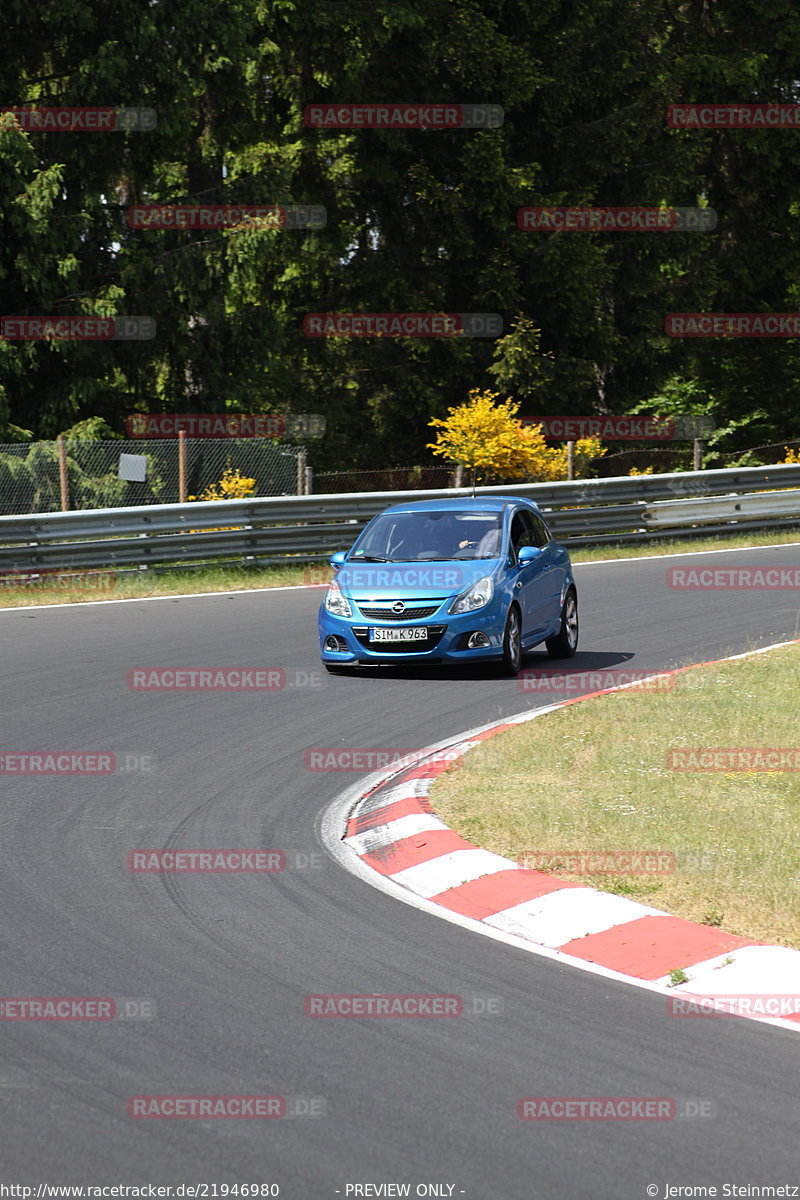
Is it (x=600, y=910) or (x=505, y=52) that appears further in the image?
(x=505, y=52)

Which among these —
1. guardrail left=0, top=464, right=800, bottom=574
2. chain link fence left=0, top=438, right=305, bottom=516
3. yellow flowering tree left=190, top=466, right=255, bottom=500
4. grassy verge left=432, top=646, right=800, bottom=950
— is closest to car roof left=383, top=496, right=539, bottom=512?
grassy verge left=432, top=646, right=800, bottom=950

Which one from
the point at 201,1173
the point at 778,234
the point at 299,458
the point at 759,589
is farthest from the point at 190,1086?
the point at 778,234

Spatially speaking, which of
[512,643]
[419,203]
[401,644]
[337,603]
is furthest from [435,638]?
[419,203]

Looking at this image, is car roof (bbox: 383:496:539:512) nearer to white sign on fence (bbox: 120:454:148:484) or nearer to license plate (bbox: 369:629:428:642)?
license plate (bbox: 369:629:428:642)

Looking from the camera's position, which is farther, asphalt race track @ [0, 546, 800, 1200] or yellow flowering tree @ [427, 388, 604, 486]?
yellow flowering tree @ [427, 388, 604, 486]

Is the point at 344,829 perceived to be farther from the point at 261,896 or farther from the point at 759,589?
the point at 759,589

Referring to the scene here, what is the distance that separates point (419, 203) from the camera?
3619 cm

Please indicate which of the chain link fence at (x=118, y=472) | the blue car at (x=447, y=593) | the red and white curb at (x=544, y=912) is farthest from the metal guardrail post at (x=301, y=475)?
the red and white curb at (x=544, y=912)

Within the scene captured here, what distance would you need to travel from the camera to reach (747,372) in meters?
41.7

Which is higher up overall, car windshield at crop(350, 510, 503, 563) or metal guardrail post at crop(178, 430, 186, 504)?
metal guardrail post at crop(178, 430, 186, 504)

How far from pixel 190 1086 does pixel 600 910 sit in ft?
8.22

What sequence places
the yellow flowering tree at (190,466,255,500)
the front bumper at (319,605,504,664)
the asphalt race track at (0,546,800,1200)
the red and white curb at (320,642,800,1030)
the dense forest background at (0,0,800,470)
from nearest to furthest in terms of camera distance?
the asphalt race track at (0,546,800,1200), the red and white curb at (320,642,800,1030), the front bumper at (319,605,504,664), the yellow flowering tree at (190,466,255,500), the dense forest background at (0,0,800,470)

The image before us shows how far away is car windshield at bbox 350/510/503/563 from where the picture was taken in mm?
15078

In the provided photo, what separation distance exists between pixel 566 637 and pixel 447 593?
2.02 metres
